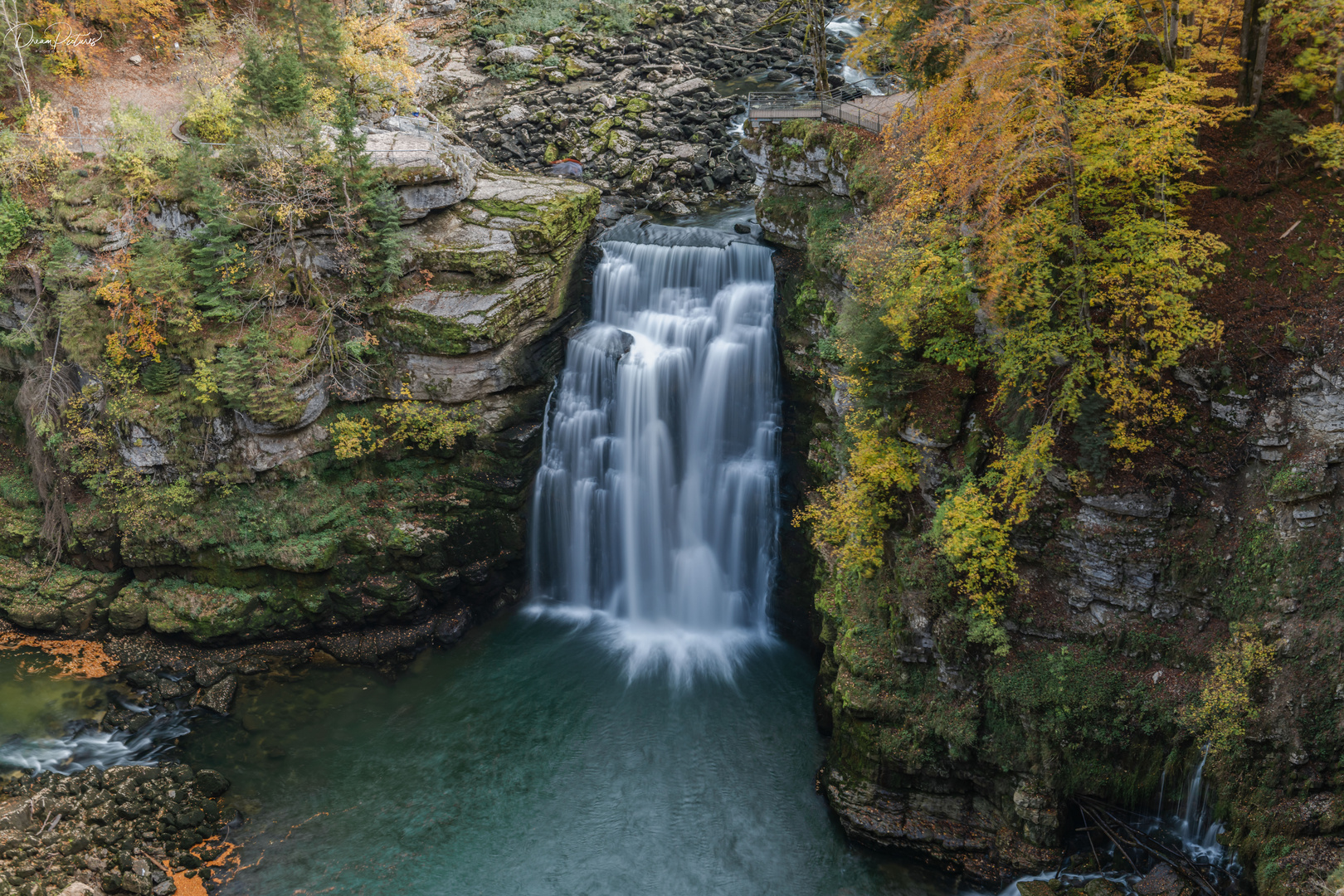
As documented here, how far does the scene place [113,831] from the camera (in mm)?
14578

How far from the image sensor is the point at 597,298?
22.6 meters

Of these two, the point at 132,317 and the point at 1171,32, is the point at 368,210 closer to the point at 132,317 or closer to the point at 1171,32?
the point at 132,317

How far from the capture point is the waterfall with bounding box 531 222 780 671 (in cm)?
2088

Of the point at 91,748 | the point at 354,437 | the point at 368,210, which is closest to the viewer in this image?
the point at 91,748

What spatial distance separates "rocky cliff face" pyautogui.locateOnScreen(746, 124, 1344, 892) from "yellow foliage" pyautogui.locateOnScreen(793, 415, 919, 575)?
11.9 inches

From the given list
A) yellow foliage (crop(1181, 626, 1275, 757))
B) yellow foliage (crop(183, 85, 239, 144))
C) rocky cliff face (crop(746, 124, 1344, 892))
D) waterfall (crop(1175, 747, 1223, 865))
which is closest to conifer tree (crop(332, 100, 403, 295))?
yellow foliage (crop(183, 85, 239, 144))

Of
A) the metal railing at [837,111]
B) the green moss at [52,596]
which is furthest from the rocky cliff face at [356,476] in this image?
the metal railing at [837,111]

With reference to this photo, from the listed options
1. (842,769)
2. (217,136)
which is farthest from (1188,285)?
(217,136)

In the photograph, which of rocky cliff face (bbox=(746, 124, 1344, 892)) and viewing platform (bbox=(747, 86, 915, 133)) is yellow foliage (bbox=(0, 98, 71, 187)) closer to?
viewing platform (bbox=(747, 86, 915, 133))

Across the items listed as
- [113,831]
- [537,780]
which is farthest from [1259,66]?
[113,831]

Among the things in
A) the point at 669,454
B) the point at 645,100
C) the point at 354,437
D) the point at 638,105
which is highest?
the point at 645,100

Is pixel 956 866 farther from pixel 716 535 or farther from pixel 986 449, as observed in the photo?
pixel 716 535

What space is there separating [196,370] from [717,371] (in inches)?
487
